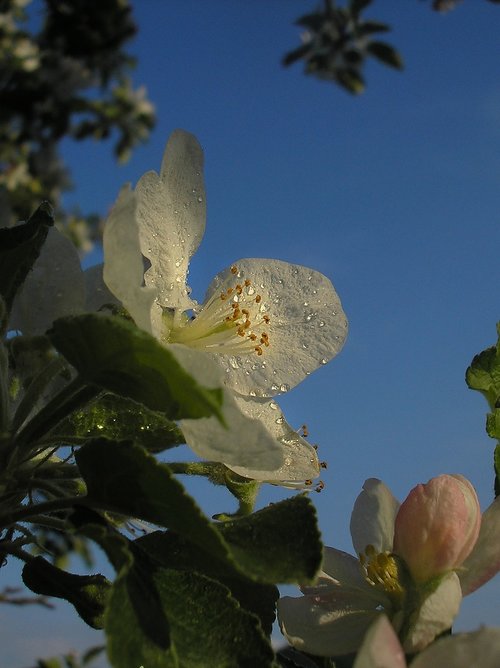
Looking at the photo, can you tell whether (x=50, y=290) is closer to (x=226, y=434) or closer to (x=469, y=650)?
(x=226, y=434)

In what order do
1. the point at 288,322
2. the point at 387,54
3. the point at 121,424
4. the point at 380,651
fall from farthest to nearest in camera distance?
the point at 387,54
the point at 288,322
the point at 121,424
the point at 380,651

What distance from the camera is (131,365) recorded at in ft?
2.17

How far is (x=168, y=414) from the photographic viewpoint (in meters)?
0.66

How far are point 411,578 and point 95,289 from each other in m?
0.42

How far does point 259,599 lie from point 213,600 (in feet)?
0.48

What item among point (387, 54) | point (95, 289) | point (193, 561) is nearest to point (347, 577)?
point (193, 561)

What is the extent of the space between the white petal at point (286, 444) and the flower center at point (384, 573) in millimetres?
109

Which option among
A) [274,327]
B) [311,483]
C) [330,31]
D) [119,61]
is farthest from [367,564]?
[119,61]

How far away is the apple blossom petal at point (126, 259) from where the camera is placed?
70 cm

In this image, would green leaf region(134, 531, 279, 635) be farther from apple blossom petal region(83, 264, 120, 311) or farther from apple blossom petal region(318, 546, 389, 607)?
apple blossom petal region(83, 264, 120, 311)

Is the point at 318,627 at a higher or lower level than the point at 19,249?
lower

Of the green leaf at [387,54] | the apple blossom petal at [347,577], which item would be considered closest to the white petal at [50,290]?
the apple blossom petal at [347,577]

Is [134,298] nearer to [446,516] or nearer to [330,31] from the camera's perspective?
[446,516]

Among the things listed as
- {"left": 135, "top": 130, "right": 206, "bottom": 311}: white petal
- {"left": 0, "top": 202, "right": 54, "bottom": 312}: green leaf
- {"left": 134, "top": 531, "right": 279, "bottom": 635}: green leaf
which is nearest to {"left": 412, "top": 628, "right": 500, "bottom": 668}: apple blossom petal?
{"left": 134, "top": 531, "right": 279, "bottom": 635}: green leaf
